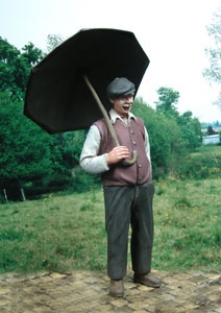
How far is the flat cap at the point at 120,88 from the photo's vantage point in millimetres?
3693

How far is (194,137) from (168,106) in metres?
0.92

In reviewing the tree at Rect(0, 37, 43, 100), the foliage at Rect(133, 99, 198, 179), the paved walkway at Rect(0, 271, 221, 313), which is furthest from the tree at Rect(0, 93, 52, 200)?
the paved walkway at Rect(0, 271, 221, 313)

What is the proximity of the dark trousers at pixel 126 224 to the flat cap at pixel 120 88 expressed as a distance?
72 cm

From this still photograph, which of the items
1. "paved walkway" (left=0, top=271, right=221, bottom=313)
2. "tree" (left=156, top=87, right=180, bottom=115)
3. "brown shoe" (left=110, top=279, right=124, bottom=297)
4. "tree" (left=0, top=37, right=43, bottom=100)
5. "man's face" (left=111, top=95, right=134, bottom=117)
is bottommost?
"paved walkway" (left=0, top=271, right=221, bottom=313)

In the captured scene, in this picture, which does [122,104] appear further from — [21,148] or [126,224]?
[21,148]

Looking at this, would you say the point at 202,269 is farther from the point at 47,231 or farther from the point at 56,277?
the point at 47,231

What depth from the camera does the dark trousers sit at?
3.73 meters

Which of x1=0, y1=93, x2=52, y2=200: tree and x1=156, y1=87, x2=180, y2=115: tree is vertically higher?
x1=156, y1=87, x2=180, y2=115: tree

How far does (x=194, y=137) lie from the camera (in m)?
10.2

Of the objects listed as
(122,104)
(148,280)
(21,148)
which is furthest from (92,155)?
(21,148)

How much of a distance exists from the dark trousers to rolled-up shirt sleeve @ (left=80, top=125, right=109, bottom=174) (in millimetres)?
199

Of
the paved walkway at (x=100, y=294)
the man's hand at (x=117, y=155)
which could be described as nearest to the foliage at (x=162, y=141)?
the paved walkway at (x=100, y=294)

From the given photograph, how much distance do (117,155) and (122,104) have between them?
441 mm

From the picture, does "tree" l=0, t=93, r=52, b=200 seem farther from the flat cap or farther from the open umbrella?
the flat cap
